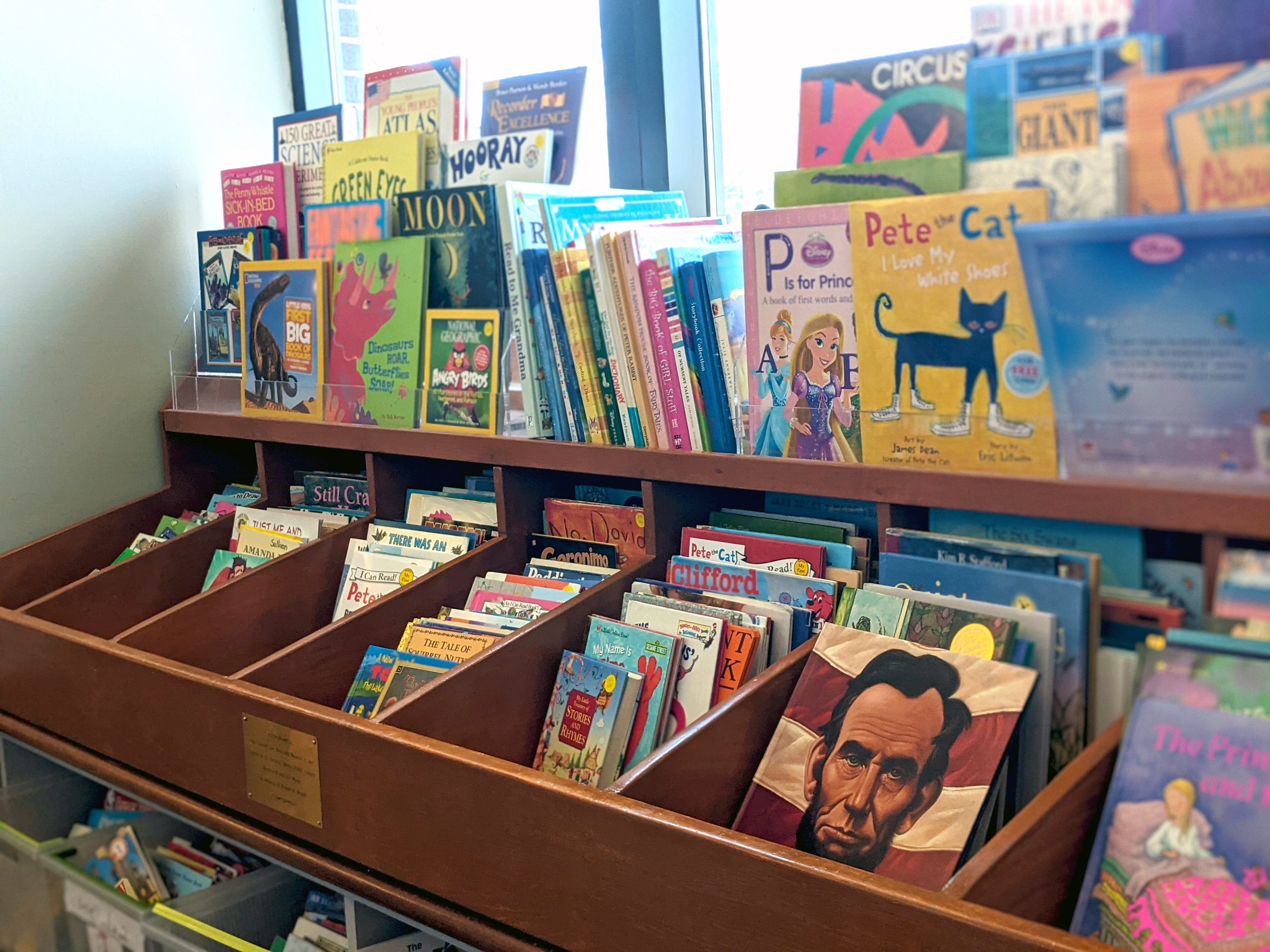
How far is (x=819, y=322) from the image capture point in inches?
51.3

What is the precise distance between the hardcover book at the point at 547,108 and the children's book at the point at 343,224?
26cm

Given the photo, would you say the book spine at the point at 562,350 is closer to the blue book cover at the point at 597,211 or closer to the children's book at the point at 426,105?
the blue book cover at the point at 597,211

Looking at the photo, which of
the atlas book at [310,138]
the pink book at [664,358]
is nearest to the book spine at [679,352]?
the pink book at [664,358]

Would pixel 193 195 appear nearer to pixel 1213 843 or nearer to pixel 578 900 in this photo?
pixel 578 900

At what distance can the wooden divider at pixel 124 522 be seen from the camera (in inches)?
81.9

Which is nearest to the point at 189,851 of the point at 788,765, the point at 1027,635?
the point at 788,765

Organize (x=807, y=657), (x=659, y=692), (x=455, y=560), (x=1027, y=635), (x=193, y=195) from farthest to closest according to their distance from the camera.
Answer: (x=193, y=195) → (x=455, y=560) → (x=659, y=692) → (x=807, y=657) → (x=1027, y=635)

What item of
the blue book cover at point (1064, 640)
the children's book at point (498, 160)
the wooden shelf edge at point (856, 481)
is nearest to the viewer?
the wooden shelf edge at point (856, 481)

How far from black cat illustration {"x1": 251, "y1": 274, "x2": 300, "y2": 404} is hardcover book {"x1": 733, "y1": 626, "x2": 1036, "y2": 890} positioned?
1275mm

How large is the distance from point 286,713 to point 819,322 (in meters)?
0.86

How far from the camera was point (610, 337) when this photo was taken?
1529 mm

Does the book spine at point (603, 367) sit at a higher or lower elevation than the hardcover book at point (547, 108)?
lower

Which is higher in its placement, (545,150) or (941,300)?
(545,150)

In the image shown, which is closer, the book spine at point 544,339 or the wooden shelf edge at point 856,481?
the wooden shelf edge at point 856,481
